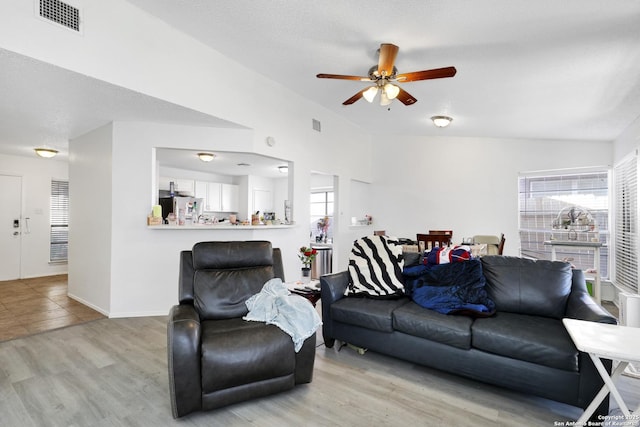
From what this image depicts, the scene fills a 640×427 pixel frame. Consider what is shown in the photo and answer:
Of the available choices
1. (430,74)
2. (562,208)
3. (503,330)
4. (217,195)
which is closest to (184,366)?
(503,330)

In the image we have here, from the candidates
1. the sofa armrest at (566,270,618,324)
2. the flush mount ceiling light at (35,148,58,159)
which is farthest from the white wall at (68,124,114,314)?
the sofa armrest at (566,270,618,324)

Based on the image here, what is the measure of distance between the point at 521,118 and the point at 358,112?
2.34 meters

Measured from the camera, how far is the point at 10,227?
6.05 meters

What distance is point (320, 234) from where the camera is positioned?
7883mm

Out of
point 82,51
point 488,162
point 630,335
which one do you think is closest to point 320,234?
point 488,162

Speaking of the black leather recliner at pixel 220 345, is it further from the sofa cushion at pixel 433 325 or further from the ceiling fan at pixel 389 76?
the ceiling fan at pixel 389 76

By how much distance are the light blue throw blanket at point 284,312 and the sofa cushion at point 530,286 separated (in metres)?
1.53

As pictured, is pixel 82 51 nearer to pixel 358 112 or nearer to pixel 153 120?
pixel 153 120

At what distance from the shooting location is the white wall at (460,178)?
213 inches

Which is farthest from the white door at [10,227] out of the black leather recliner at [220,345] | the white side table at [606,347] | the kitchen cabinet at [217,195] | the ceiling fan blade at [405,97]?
the white side table at [606,347]

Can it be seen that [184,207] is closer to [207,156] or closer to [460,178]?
[207,156]

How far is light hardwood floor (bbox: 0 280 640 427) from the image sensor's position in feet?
6.62

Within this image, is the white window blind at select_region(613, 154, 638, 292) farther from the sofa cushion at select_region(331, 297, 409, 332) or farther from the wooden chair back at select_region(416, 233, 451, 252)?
the sofa cushion at select_region(331, 297, 409, 332)

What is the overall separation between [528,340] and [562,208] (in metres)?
4.16
